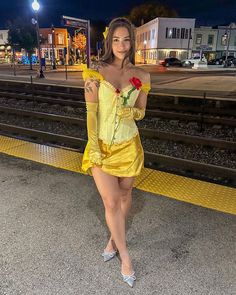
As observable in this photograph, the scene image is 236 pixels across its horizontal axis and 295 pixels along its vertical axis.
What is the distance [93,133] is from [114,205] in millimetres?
605

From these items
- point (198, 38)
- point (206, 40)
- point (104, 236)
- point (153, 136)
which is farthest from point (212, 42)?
point (104, 236)

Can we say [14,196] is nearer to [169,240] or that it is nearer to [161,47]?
[169,240]

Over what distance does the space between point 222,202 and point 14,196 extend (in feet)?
8.58

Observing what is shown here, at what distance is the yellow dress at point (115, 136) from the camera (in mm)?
2346

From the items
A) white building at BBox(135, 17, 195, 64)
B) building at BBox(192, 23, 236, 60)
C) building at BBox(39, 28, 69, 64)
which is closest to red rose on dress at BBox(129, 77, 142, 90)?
building at BBox(39, 28, 69, 64)

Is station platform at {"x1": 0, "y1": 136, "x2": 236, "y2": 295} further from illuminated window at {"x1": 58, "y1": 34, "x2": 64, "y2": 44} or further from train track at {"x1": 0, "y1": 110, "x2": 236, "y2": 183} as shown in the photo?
illuminated window at {"x1": 58, "y1": 34, "x2": 64, "y2": 44}

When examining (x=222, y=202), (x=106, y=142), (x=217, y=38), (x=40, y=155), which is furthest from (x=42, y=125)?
(x=217, y=38)

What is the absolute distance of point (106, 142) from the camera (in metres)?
2.44

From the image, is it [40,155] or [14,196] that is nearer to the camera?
[14,196]

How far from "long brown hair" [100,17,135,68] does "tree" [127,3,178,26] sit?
74436 mm

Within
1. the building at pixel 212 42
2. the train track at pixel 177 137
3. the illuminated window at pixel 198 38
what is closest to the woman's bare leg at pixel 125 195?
the train track at pixel 177 137

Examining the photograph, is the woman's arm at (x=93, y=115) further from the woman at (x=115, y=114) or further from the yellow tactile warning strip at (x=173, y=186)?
the yellow tactile warning strip at (x=173, y=186)

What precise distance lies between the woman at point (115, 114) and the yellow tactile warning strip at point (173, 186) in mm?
1649

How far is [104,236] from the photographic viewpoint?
10.6 feet
